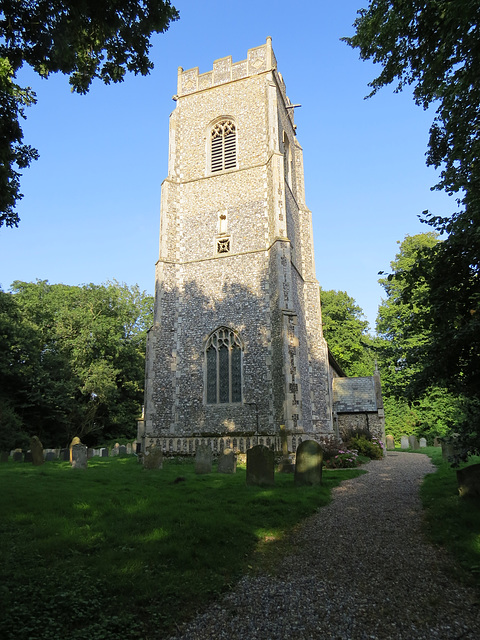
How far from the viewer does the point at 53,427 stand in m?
25.3

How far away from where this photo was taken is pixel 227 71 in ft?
68.6

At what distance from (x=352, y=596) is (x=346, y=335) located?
3158 cm

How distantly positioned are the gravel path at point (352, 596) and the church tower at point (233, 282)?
8849 millimetres

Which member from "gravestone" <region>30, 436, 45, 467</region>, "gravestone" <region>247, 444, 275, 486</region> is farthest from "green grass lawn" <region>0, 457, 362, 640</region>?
"gravestone" <region>30, 436, 45, 467</region>

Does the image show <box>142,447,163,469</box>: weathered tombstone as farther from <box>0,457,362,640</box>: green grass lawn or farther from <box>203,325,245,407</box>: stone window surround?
<box>0,457,362,640</box>: green grass lawn

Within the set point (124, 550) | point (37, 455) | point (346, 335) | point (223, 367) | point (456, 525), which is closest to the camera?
point (124, 550)

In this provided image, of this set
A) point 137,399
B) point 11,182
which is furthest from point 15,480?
point 137,399

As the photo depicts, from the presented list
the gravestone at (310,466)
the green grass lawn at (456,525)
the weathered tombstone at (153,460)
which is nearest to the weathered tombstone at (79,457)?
the weathered tombstone at (153,460)

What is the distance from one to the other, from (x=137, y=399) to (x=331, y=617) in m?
28.2

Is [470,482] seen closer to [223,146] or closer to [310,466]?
[310,466]

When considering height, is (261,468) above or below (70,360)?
below

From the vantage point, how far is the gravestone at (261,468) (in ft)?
28.8

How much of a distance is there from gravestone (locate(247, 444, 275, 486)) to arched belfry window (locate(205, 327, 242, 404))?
706 cm

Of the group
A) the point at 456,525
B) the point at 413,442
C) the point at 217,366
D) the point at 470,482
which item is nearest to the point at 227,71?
the point at 217,366
